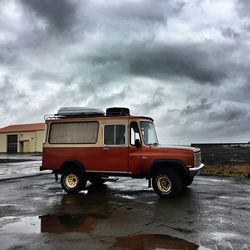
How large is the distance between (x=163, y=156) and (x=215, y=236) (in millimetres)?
5186

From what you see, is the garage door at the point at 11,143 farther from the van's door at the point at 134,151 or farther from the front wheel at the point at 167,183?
the front wheel at the point at 167,183

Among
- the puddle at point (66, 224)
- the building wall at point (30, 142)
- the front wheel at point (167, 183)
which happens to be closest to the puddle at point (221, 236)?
the puddle at point (66, 224)

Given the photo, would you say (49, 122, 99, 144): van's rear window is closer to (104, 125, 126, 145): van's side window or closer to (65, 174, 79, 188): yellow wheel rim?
(104, 125, 126, 145): van's side window

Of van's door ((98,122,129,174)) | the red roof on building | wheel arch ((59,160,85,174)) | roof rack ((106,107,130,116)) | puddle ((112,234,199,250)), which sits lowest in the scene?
puddle ((112,234,199,250))

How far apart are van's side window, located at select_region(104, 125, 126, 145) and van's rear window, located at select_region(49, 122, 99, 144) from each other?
0.43m

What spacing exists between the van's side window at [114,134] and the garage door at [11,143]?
5521 centimetres

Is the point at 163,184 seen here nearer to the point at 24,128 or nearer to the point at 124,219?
the point at 124,219

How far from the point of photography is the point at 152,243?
24.4 feet

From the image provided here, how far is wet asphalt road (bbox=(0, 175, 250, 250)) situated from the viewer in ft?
24.8

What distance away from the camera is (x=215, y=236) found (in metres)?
7.96

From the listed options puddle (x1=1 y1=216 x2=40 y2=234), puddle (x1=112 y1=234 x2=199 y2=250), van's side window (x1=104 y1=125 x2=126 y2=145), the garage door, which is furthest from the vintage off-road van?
the garage door

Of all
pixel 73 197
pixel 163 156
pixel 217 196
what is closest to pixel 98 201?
pixel 73 197

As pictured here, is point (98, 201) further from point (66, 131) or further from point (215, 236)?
point (215, 236)

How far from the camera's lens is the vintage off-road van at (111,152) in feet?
42.5
